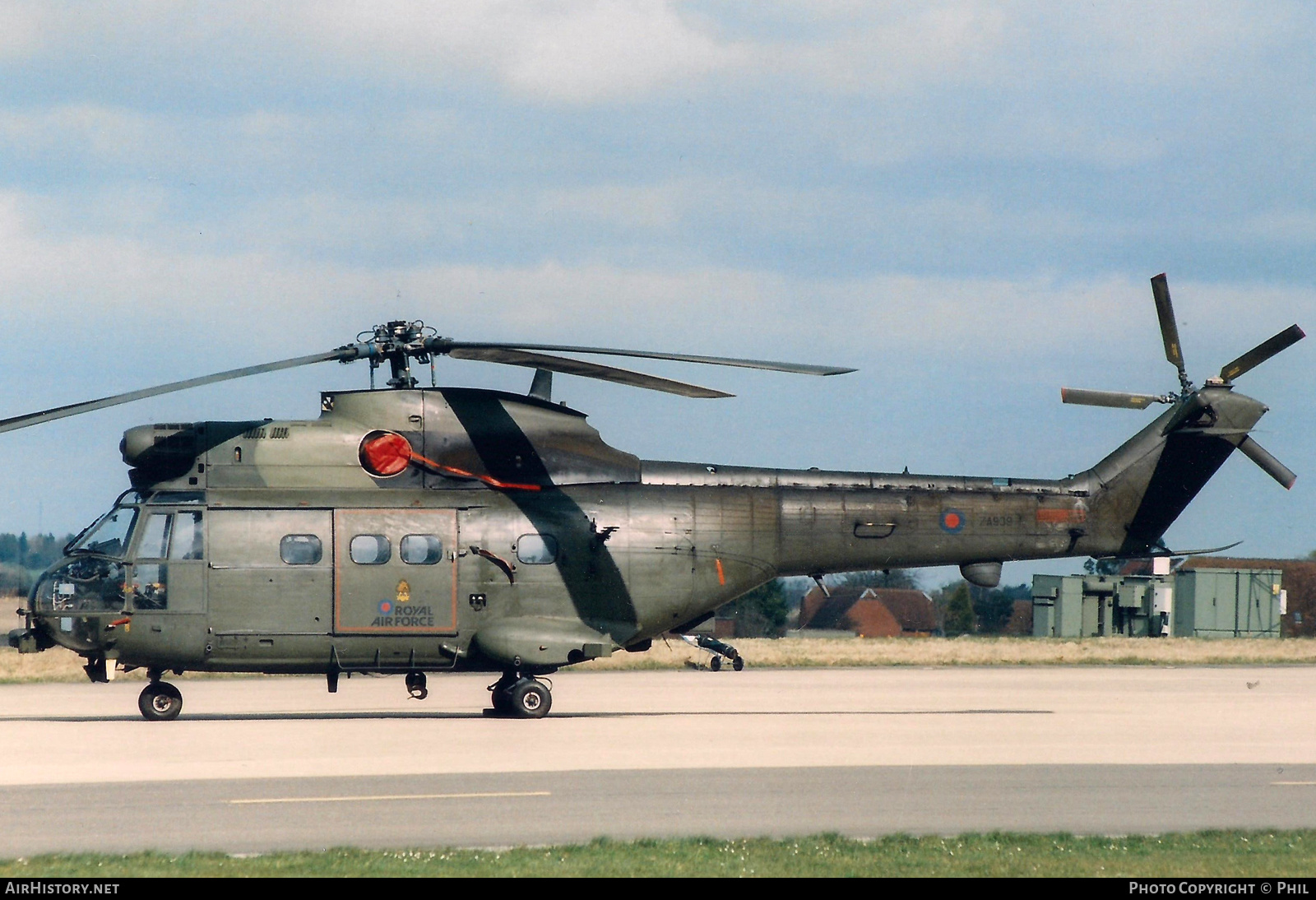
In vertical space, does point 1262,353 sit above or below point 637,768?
above

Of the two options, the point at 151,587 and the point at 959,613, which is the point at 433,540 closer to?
the point at 151,587

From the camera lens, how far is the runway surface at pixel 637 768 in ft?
38.9

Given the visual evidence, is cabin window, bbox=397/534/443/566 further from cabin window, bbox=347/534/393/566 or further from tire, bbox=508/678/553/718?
tire, bbox=508/678/553/718

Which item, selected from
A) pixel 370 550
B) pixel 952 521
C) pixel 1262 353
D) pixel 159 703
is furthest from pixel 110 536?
pixel 1262 353

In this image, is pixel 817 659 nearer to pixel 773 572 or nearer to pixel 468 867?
pixel 773 572

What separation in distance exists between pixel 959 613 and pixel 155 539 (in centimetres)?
10136

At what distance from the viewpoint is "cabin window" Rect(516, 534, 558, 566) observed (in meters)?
20.9

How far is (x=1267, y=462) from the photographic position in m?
23.2

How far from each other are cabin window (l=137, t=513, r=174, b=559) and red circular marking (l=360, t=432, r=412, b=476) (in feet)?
9.27

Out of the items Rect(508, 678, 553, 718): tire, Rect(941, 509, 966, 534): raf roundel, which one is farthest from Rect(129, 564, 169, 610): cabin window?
Rect(941, 509, 966, 534): raf roundel

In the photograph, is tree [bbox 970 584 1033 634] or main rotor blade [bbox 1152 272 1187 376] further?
tree [bbox 970 584 1033 634]

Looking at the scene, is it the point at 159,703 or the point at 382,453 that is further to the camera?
the point at 159,703

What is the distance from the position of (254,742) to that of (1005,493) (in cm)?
1205

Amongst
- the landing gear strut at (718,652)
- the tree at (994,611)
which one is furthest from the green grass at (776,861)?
the tree at (994,611)
